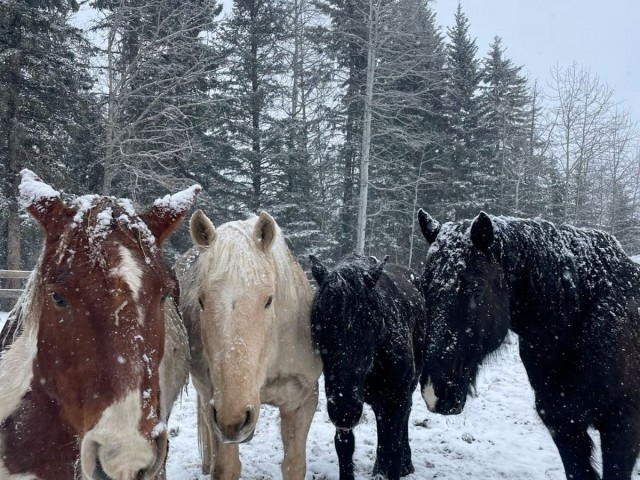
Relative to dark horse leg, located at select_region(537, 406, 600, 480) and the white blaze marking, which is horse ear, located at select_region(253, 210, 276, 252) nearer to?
the white blaze marking

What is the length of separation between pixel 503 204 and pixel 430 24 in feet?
37.4

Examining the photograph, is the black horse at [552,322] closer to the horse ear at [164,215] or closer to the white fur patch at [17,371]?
the horse ear at [164,215]

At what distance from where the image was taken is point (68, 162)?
15.6 meters

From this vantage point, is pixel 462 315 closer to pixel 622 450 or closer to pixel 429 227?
pixel 429 227

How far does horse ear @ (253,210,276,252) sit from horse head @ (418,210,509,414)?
3.68ft

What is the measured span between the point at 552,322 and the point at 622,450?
0.83m

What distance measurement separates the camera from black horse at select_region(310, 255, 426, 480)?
339cm

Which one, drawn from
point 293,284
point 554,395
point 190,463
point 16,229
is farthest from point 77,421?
point 16,229

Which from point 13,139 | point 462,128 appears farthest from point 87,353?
point 462,128

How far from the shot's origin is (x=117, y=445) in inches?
59.6

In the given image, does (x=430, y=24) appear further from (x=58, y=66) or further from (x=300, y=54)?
(x=58, y=66)

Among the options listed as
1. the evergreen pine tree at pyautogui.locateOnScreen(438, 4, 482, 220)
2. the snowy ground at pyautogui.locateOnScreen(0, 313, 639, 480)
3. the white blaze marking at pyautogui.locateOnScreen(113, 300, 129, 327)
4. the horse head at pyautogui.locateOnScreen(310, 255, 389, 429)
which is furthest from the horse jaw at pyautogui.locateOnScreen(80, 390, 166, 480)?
the evergreen pine tree at pyautogui.locateOnScreen(438, 4, 482, 220)

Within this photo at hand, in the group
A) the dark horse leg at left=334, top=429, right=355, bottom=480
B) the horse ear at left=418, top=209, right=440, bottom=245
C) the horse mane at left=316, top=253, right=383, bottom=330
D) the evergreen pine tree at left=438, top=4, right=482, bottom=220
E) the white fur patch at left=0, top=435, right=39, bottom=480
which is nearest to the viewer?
the white fur patch at left=0, top=435, right=39, bottom=480

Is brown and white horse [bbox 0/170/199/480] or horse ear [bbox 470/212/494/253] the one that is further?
horse ear [bbox 470/212/494/253]
